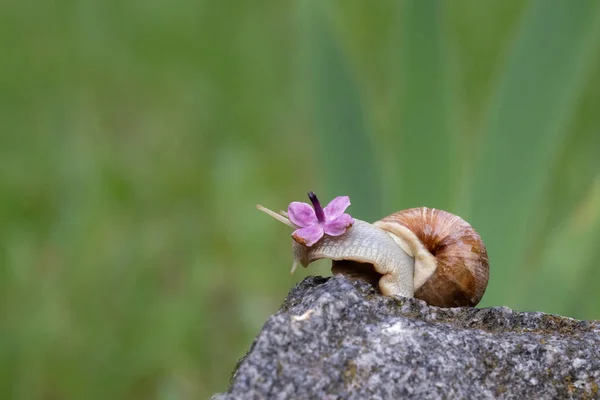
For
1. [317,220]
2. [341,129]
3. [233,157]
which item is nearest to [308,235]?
[317,220]

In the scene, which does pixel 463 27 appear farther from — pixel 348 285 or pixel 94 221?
pixel 348 285

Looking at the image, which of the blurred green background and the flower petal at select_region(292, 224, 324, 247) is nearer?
the flower petal at select_region(292, 224, 324, 247)

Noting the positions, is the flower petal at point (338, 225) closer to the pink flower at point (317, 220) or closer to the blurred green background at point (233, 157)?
the pink flower at point (317, 220)

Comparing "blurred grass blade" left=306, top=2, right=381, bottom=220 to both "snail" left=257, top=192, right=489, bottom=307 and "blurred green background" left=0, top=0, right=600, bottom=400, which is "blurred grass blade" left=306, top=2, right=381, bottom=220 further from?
"snail" left=257, top=192, right=489, bottom=307

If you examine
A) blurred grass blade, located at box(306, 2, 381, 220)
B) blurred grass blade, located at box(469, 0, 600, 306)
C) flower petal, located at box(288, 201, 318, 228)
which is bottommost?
flower petal, located at box(288, 201, 318, 228)

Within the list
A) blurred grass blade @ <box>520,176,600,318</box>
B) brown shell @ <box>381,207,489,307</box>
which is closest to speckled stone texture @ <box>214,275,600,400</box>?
brown shell @ <box>381,207,489,307</box>
